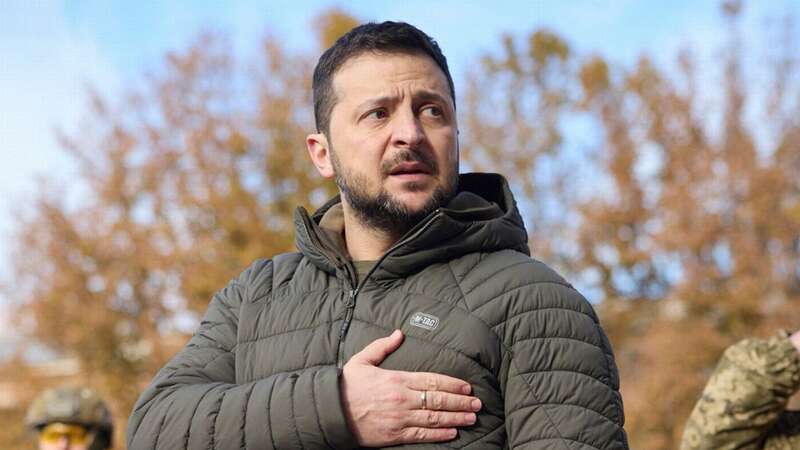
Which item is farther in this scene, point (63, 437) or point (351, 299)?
point (63, 437)

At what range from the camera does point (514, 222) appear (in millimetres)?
2816

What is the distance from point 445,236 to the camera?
268 centimetres

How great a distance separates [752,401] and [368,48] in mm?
2485

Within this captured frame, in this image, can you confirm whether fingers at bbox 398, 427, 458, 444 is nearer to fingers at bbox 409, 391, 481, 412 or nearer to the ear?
fingers at bbox 409, 391, 481, 412

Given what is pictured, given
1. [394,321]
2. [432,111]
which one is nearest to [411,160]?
[432,111]

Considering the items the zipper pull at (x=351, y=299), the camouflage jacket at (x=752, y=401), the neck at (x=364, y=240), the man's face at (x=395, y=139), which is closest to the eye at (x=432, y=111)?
the man's face at (x=395, y=139)

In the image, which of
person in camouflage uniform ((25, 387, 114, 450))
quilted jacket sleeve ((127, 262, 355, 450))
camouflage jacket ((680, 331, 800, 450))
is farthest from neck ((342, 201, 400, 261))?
person in camouflage uniform ((25, 387, 114, 450))

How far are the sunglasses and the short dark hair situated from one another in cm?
588

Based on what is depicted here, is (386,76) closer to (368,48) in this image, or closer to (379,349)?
(368,48)

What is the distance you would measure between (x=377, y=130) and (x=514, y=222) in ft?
1.46

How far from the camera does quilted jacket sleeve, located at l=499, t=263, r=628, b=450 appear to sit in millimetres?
2359

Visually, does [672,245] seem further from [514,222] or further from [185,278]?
[514,222]

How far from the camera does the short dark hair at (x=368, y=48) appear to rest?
287cm

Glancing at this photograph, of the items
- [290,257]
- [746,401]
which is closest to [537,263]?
[290,257]
